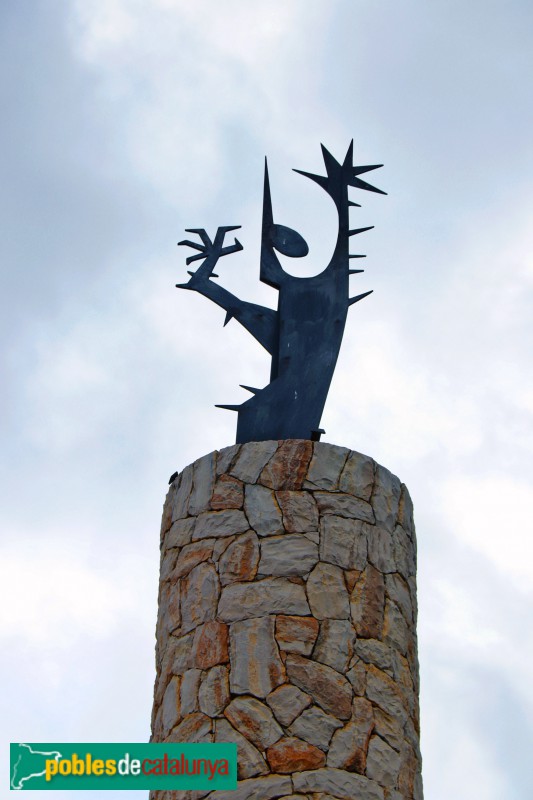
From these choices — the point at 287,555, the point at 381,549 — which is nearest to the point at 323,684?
the point at 287,555

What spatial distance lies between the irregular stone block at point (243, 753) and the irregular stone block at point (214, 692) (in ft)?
0.30

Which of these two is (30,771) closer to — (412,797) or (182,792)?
(182,792)

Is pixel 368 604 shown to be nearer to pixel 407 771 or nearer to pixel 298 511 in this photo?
pixel 298 511

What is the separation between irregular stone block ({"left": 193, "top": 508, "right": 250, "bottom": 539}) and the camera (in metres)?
8.34

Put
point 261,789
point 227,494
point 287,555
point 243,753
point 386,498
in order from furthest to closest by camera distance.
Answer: point 386,498 → point 227,494 → point 287,555 → point 243,753 → point 261,789

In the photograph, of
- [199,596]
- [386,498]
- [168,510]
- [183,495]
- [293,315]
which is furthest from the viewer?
[293,315]

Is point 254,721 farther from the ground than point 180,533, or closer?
closer

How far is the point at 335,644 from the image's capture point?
7.93 metres

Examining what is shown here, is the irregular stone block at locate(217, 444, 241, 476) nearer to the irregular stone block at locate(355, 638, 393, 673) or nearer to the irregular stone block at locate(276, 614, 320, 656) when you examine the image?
the irregular stone block at locate(276, 614, 320, 656)

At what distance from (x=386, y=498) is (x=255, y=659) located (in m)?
1.43

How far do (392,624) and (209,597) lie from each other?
1.11 meters

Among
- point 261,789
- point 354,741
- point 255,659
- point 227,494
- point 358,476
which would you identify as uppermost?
point 358,476

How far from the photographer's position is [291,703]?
772cm

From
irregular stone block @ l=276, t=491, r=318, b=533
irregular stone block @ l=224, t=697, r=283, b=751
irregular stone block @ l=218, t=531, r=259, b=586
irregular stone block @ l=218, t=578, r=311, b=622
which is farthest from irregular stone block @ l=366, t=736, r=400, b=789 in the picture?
irregular stone block @ l=276, t=491, r=318, b=533
